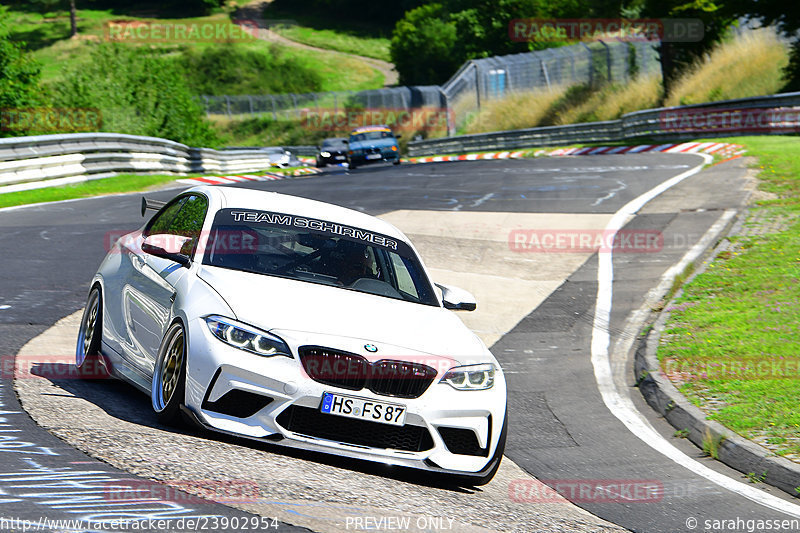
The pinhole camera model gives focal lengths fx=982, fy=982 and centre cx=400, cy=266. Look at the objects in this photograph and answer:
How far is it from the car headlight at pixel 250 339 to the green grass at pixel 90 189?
14.8 meters

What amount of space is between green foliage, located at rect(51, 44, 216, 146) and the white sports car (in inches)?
1096

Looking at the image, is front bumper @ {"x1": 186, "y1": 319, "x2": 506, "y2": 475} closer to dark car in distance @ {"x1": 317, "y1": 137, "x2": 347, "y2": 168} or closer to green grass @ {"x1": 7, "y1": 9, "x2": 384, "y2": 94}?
dark car in distance @ {"x1": 317, "y1": 137, "x2": 347, "y2": 168}

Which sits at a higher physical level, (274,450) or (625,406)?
(274,450)

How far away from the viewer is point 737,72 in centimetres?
3862

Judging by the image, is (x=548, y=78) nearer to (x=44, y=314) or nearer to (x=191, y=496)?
(x=44, y=314)

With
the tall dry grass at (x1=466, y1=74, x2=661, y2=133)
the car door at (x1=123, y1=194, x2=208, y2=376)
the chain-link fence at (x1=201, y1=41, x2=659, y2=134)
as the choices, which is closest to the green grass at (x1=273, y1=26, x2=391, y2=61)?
the chain-link fence at (x1=201, y1=41, x2=659, y2=134)

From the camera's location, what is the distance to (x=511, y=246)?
15.4 metres

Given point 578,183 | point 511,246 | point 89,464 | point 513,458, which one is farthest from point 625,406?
point 578,183

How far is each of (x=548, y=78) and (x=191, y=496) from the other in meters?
47.3

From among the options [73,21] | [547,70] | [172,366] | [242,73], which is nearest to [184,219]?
[172,366]

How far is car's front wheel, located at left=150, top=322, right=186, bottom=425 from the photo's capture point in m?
5.71

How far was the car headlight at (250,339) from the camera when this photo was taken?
18.1 feet

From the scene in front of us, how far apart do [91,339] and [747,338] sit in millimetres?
6181

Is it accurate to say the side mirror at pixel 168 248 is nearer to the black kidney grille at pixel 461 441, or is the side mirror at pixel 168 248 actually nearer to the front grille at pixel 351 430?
the front grille at pixel 351 430
